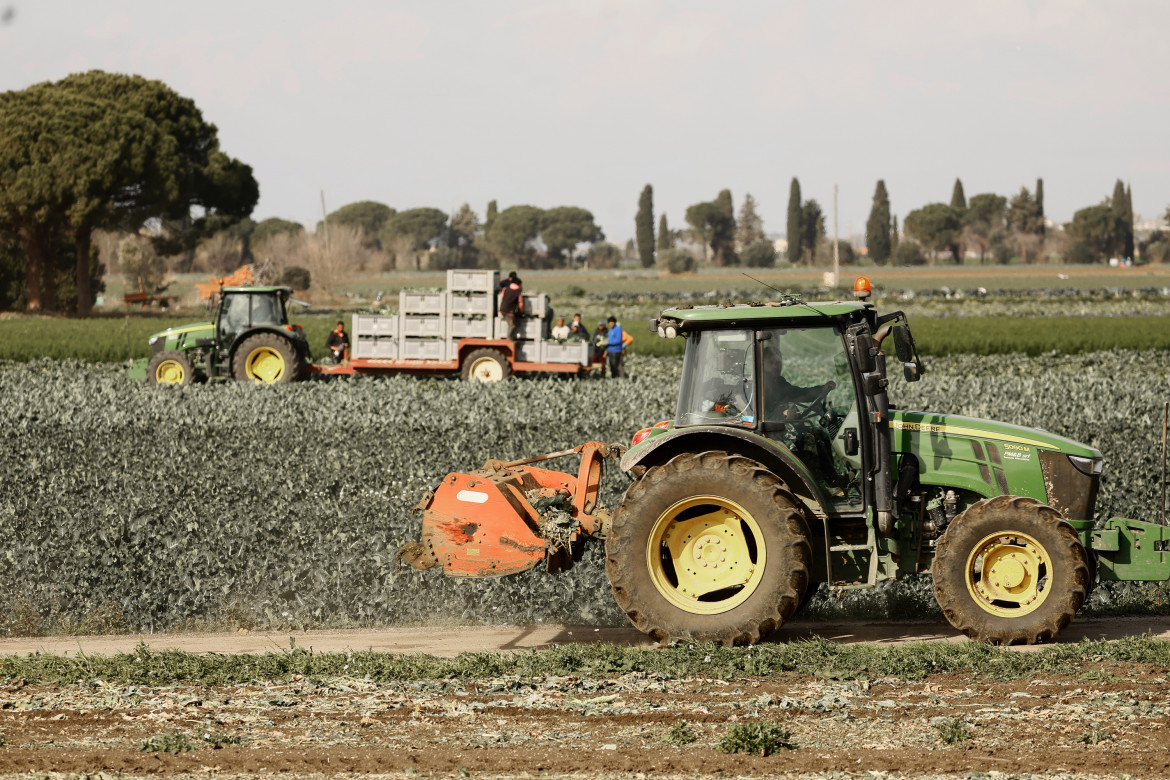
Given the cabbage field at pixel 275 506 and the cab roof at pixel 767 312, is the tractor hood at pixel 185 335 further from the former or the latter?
the cab roof at pixel 767 312

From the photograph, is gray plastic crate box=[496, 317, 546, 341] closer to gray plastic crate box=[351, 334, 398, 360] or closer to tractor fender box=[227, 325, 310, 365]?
gray plastic crate box=[351, 334, 398, 360]

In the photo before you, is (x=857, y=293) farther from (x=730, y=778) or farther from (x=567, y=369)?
(x=567, y=369)

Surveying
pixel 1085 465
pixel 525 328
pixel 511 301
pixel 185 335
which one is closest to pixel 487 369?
pixel 525 328

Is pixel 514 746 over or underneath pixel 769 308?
underneath

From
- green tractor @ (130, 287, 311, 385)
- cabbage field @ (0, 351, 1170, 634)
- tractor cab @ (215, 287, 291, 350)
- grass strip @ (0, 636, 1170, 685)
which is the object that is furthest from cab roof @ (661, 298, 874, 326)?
tractor cab @ (215, 287, 291, 350)

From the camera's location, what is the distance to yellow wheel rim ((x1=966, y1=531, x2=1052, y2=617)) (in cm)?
813

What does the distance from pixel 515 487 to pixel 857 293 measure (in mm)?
2982

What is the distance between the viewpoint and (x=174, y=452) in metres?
12.1

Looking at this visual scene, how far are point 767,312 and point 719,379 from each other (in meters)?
0.60

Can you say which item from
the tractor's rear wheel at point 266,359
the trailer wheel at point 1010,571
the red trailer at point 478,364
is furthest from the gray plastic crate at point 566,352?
the trailer wheel at point 1010,571

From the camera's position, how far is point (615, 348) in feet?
86.7

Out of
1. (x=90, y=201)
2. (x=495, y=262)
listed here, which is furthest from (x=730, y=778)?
(x=495, y=262)

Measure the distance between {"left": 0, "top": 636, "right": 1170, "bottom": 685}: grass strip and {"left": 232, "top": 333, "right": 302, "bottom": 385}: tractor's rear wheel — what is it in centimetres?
1495

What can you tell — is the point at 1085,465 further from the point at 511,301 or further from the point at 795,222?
the point at 795,222
